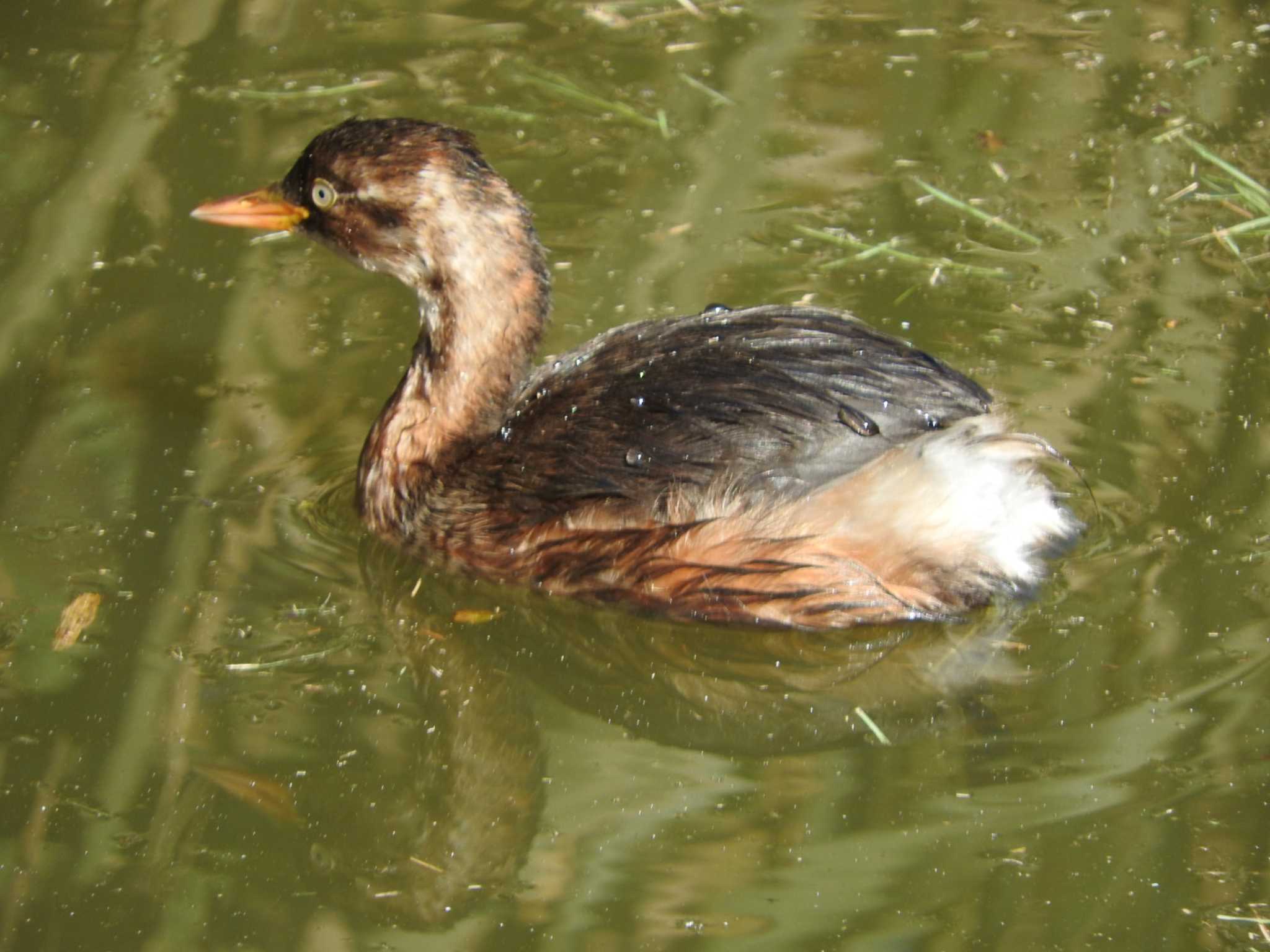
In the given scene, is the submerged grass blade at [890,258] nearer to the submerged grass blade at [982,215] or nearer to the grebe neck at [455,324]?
the submerged grass blade at [982,215]

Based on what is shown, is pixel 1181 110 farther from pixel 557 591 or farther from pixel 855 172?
pixel 557 591

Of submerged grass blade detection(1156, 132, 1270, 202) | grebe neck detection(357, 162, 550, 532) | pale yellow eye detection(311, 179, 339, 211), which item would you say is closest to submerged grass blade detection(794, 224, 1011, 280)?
submerged grass blade detection(1156, 132, 1270, 202)

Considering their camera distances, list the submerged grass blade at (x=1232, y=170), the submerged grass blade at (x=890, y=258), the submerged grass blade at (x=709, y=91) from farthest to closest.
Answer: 1. the submerged grass blade at (x=709, y=91)
2. the submerged grass blade at (x=1232, y=170)
3. the submerged grass blade at (x=890, y=258)

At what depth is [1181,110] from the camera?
6.30m

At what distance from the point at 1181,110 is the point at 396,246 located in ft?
10.6

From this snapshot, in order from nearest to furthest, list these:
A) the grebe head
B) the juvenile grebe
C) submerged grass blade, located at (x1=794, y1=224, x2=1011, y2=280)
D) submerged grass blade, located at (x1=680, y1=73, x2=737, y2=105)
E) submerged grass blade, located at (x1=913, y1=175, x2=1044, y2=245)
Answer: the juvenile grebe < the grebe head < submerged grass blade, located at (x1=794, y1=224, x2=1011, y2=280) < submerged grass blade, located at (x1=913, y1=175, x2=1044, y2=245) < submerged grass blade, located at (x1=680, y1=73, x2=737, y2=105)

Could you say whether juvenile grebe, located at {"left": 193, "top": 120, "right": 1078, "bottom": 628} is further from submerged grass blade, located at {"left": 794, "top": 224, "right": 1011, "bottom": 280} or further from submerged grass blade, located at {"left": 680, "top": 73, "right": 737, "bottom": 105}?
submerged grass blade, located at {"left": 680, "top": 73, "right": 737, "bottom": 105}

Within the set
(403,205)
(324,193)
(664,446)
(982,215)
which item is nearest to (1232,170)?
(982,215)

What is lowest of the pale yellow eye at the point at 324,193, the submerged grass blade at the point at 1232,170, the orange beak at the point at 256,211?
the submerged grass blade at the point at 1232,170

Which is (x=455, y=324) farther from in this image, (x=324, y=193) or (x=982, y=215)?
(x=982, y=215)

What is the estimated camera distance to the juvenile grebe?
4000 millimetres

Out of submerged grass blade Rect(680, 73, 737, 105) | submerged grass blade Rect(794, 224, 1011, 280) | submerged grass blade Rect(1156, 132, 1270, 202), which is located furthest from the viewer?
submerged grass blade Rect(680, 73, 737, 105)

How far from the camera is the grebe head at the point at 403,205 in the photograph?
14.3 ft

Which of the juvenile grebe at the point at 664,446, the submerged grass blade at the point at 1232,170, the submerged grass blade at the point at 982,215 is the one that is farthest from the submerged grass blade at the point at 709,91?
the juvenile grebe at the point at 664,446
